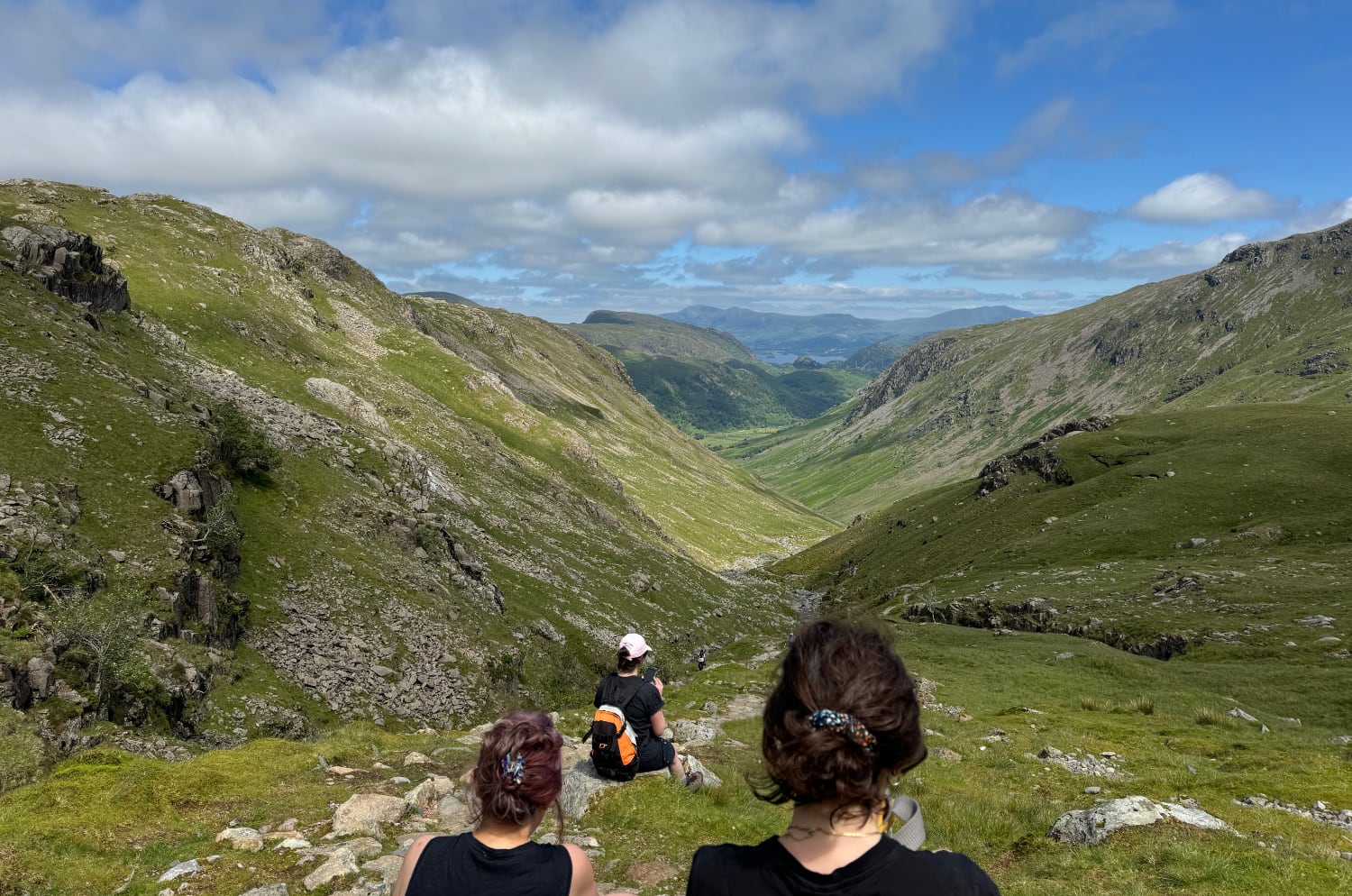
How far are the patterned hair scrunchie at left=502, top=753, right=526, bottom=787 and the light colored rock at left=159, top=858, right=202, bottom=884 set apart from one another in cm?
1173

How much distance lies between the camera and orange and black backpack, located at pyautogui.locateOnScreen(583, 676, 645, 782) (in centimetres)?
1524

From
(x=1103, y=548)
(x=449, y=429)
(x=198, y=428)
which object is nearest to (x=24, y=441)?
(x=198, y=428)

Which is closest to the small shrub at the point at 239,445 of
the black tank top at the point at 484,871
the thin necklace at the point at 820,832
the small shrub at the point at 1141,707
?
the black tank top at the point at 484,871

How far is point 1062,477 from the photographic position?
11844 centimetres

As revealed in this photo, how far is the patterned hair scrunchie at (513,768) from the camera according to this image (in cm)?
573

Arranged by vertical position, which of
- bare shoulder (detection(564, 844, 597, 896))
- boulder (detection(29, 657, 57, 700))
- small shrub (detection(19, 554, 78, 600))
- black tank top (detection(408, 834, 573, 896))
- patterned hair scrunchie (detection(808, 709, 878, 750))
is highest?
patterned hair scrunchie (detection(808, 709, 878, 750))

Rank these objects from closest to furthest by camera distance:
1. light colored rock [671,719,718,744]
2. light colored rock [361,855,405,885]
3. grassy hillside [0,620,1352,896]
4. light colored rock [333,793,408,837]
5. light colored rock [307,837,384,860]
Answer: grassy hillside [0,620,1352,896]
light colored rock [361,855,405,885]
light colored rock [307,837,384,860]
light colored rock [333,793,408,837]
light colored rock [671,719,718,744]

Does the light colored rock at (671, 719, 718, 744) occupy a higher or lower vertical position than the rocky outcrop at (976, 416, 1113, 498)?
lower

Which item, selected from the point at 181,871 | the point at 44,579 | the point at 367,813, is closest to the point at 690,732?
the point at 367,813

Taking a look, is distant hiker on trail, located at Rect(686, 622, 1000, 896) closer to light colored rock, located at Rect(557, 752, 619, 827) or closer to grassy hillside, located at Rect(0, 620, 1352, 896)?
grassy hillside, located at Rect(0, 620, 1352, 896)

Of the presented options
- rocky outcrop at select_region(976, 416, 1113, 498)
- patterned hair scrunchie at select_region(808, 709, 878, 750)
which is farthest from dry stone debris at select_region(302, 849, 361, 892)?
rocky outcrop at select_region(976, 416, 1113, 498)

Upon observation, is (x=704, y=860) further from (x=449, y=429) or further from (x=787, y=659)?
(x=449, y=429)

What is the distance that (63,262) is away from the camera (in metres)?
55.8

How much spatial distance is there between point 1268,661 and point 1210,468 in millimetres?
66792
